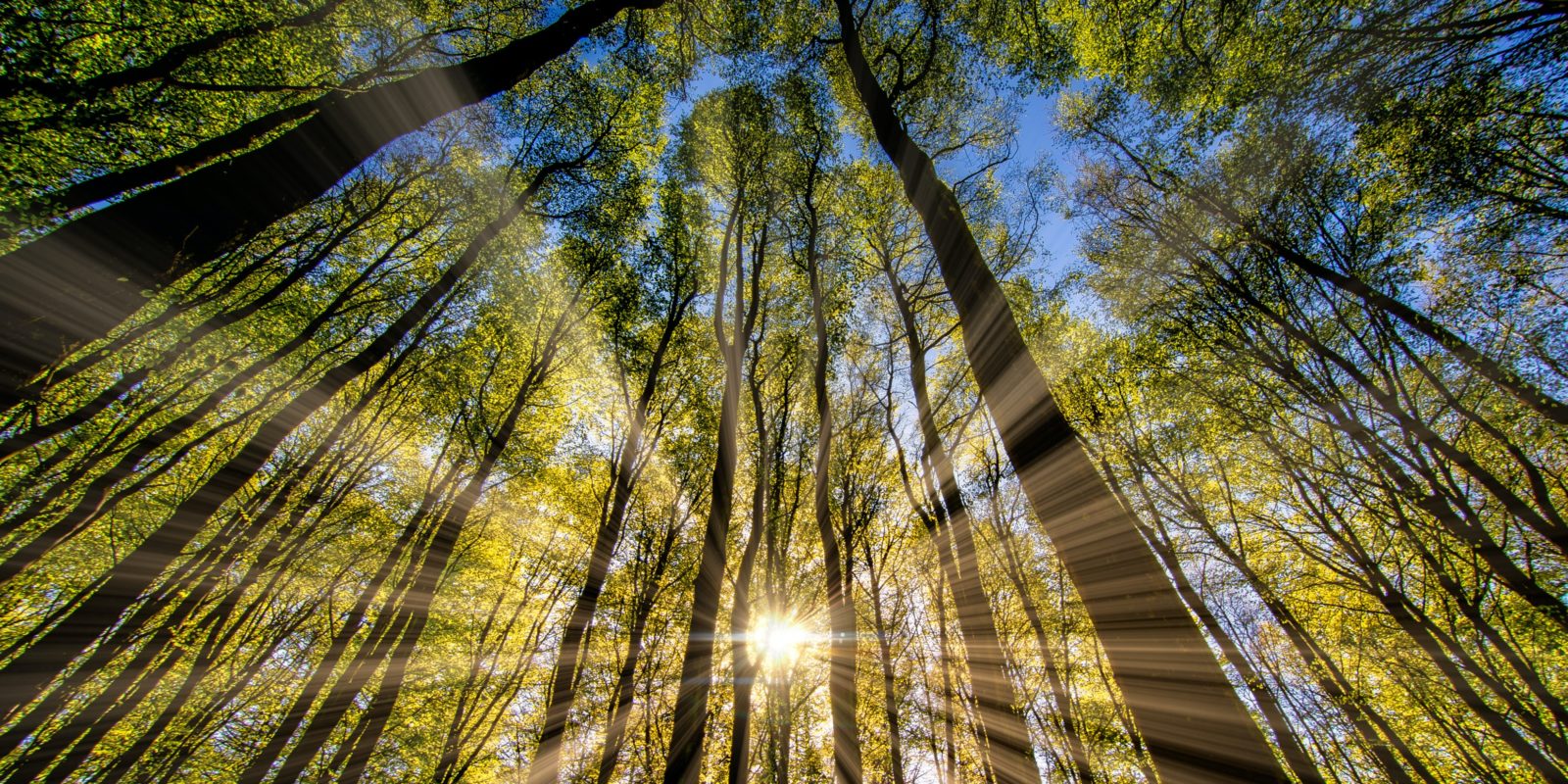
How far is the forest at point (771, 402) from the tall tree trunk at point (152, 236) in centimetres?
29

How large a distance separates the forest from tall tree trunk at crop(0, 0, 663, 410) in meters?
0.29

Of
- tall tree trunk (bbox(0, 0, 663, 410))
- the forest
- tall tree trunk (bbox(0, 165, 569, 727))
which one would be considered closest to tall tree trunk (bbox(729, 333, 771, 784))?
the forest

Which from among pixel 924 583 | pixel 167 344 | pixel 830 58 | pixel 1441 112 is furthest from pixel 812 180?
pixel 167 344

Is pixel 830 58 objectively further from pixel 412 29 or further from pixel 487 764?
pixel 487 764

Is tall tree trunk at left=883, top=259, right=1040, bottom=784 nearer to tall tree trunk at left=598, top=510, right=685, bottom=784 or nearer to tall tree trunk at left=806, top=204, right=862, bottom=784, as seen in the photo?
tall tree trunk at left=806, top=204, right=862, bottom=784

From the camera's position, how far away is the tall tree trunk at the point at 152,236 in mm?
1878

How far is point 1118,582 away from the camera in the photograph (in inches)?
55.7

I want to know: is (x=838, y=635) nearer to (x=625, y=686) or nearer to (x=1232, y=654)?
(x=625, y=686)

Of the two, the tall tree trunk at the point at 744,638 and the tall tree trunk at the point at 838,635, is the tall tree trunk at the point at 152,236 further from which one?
the tall tree trunk at the point at 838,635

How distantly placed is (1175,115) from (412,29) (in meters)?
13.3

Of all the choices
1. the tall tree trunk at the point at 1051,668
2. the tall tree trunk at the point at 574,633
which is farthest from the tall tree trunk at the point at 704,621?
the tall tree trunk at the point at 1051,668

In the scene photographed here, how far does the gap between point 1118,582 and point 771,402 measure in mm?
7810

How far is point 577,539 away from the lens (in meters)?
10.7

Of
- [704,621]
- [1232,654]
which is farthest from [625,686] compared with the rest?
[1232,654]
